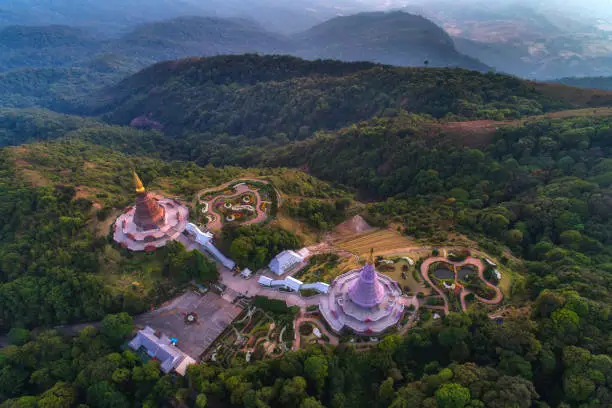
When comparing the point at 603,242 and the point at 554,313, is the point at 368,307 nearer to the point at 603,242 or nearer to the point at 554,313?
the point at 554,313

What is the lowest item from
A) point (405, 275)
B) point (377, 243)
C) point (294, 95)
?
point (377, 243)

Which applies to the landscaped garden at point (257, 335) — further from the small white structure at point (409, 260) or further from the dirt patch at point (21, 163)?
the dirt patch at point (21, 163)

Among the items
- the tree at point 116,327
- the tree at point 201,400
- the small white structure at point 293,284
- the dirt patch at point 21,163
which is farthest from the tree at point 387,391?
the dirt patch at point 21,163

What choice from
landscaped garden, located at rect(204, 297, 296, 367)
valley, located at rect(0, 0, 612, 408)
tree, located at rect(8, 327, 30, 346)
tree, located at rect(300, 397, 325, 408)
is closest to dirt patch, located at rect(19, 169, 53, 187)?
valley, located at rect(0, 0, 612, 408)

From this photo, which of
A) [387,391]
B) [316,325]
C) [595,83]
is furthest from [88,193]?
[595,83]

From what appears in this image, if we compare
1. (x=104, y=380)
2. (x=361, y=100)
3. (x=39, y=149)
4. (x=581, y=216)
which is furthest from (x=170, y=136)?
(x=581, y=216)

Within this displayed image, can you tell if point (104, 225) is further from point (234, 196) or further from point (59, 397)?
point (59, 397)
